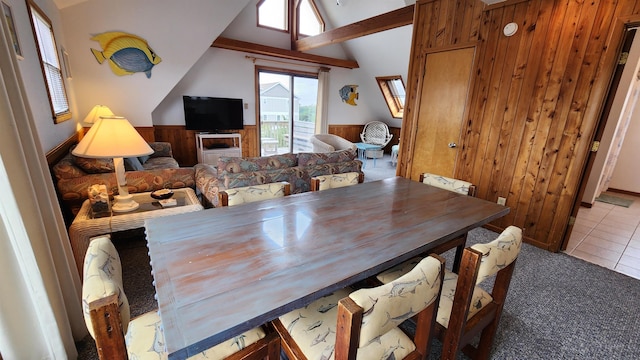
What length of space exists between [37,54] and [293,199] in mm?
2649

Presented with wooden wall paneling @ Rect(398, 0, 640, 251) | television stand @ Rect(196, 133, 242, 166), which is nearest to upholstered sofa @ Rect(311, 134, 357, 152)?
television stand @ Rect(196, 133, 242, 166)

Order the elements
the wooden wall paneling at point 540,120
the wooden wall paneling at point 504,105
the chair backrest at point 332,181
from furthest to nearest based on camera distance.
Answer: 1. the wooden wall paneling at point 504,105
2. the wooden wall paneling at point 540,120
3. the chair backrest at point 332,181

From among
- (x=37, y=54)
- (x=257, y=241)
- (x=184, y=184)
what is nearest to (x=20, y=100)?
(x=257, y=241)

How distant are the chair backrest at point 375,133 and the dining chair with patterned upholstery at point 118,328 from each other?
282 inches

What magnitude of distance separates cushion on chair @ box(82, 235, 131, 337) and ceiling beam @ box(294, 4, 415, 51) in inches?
170

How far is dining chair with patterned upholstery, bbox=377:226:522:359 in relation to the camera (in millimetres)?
1001

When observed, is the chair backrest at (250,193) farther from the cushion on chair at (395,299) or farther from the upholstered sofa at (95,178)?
the upholstered sofa at (95,178)

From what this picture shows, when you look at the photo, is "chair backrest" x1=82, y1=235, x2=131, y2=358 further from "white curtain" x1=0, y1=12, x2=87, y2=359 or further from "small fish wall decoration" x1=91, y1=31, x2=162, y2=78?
"small fish wall decoration" x1=91, y1=31, x2=162, y2=78

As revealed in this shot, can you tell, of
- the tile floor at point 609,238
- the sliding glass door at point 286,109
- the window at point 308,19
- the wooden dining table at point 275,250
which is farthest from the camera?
the sliding glass door at point 286,109

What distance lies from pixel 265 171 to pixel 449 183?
1677 mm

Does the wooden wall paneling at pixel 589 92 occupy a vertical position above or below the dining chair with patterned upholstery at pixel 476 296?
above

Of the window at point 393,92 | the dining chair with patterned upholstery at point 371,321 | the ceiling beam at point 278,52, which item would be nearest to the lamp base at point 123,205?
the dining chair with patterned upholstery at point 371,321

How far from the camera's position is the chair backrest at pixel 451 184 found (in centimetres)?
201

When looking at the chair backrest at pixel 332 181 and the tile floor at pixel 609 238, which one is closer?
the chair backrest at pixel 332 181
